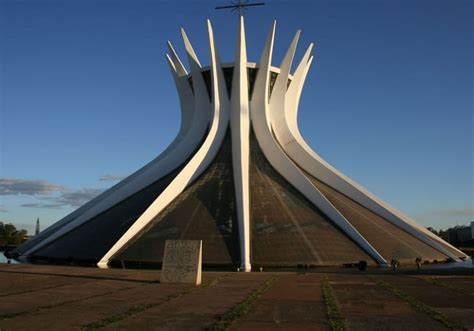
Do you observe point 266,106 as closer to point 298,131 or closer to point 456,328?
point 298,131

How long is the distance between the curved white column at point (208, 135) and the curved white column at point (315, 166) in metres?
3.55

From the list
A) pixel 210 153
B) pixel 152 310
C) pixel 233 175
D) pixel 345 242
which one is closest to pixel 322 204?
pixel 345 242

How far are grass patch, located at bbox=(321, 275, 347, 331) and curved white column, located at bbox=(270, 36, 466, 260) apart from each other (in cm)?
1574

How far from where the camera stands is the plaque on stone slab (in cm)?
1211

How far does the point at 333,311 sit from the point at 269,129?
71.3 ft

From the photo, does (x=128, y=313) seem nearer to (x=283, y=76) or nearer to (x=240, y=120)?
(x=240, y=120)

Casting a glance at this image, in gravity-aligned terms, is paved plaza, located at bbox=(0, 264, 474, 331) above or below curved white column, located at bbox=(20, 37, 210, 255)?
below

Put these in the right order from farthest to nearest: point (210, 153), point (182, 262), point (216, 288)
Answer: point (210, 153)
point (182, 262)
point (216, 288)

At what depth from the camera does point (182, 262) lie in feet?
40.6

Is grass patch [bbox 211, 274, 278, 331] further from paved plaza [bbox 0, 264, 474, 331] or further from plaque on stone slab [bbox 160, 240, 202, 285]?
plaque on stone slab [bbox 160, 240, 202, 285]

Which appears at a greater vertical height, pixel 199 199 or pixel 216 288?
pixel 199 199

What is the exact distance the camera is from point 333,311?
25.0ft

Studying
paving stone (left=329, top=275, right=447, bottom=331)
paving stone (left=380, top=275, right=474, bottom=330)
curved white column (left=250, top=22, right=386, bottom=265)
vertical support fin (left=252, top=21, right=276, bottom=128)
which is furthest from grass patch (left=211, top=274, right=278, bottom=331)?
vertical support fin (left=252, top=21, right=276, bottom=128)

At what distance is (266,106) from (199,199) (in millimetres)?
8438
